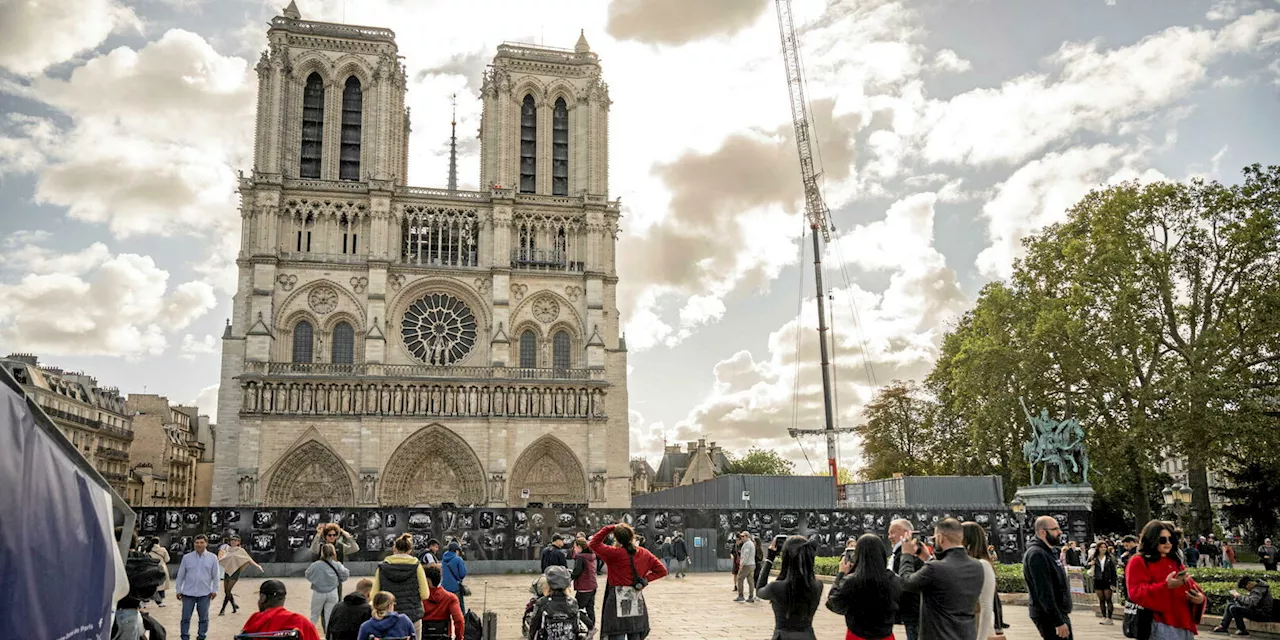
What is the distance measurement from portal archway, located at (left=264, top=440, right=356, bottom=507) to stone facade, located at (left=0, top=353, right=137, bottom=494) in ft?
35.3

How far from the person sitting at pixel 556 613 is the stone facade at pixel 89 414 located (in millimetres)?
42976

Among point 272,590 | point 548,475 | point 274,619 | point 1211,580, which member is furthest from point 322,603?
point 548,475

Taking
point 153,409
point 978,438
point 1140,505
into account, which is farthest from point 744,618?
point 153,409

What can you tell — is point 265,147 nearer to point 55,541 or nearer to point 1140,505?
point 1140,505

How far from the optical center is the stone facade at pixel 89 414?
47.1 metres

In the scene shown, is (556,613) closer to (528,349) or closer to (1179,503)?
(528,349)

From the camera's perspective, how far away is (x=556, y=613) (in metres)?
7.70

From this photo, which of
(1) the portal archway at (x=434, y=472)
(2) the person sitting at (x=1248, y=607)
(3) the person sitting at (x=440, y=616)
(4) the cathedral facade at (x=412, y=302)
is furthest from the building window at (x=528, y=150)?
(3) the person sitting at (x=440, y=616)

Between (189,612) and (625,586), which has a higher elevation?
(625,586)

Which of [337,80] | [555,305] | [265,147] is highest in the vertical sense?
[337,80]

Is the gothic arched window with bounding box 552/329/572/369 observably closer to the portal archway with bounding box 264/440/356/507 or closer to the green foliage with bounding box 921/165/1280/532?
the portal archway with bounding box 264/440/356/507

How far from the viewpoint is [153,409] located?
62.0 meters

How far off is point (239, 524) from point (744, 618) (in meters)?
17.7

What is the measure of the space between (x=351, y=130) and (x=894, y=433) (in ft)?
106
